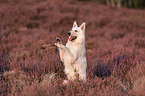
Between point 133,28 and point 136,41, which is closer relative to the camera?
point 136,41

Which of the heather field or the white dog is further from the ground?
the white dog

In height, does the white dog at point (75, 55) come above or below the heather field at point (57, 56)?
above

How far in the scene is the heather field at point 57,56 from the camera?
248cm

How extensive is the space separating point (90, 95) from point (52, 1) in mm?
14817

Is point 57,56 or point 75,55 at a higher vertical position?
point 75,55

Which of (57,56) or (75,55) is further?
(57,56)

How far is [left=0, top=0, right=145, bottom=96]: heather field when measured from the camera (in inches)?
97.5

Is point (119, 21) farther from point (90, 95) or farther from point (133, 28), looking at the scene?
point (90, 95)

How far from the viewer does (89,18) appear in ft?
39.6

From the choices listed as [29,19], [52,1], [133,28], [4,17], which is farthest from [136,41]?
[52,1]

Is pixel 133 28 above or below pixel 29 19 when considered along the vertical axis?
below

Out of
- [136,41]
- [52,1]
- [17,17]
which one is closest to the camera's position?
[136,41]

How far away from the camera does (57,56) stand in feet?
13.8

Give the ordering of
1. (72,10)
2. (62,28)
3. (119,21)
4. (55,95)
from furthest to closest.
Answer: (72,10) → (119,21) → (62,28) → (55,95)
